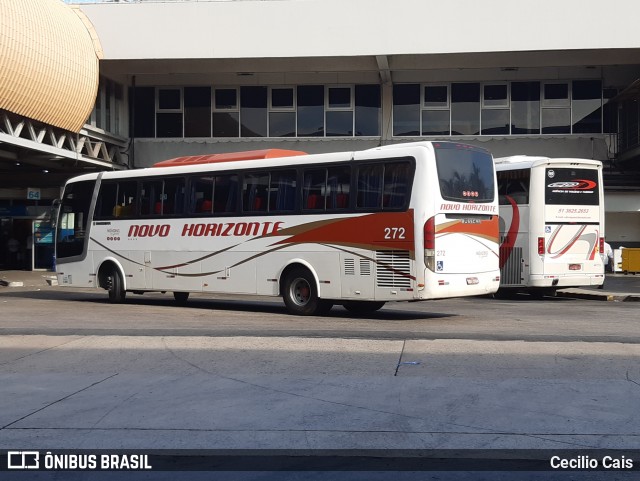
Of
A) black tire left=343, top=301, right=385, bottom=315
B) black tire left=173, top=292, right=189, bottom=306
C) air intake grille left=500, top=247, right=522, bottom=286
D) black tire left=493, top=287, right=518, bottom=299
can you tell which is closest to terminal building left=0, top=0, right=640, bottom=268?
black tire left=173, top=292, right=189, bottom=306

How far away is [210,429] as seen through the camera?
7.16m

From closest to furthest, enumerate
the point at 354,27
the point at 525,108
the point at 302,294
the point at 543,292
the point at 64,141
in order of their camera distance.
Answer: the point at 302,294 → the point at 543,292 → the point at 64,141 → the point at 354,27 → the point at 525,108

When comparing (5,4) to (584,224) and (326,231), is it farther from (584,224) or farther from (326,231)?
(584,224)

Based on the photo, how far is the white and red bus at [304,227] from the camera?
626 inches

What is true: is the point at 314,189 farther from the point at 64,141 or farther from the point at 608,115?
the point at 608,115

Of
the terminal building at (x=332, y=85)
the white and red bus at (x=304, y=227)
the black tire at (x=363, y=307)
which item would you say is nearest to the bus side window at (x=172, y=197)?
the white and red bus at (x=304, y=227)

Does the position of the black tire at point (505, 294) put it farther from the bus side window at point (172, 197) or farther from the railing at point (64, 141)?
the railing at point (64, 141)

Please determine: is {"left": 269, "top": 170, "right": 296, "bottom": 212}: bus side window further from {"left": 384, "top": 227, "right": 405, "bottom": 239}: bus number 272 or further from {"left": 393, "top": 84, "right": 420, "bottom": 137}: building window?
{"left": 393, "top": 84, "right": 420, "bottom": 137}: building window

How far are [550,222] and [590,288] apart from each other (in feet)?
19.2

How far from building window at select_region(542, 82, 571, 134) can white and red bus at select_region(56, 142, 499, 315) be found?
1968cm
